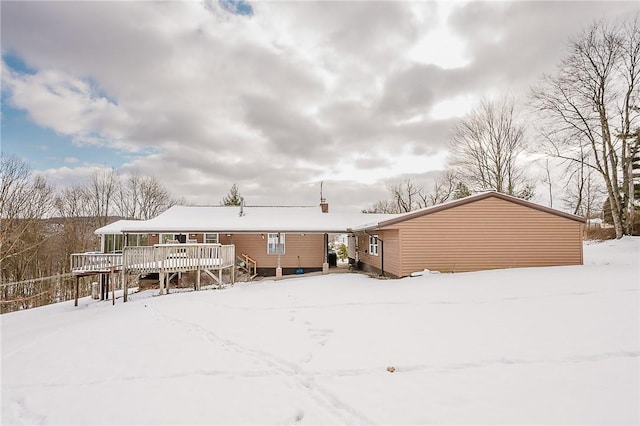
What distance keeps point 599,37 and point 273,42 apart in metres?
20.6

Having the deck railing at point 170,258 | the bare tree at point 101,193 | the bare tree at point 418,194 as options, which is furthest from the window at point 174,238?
the bare tree at point 418,194

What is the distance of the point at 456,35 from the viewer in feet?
46.3

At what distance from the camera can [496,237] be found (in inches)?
549

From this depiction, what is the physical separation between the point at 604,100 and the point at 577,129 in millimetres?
2089

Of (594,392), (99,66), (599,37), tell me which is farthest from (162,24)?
(599,37)

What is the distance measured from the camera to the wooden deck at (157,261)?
43.3 ft

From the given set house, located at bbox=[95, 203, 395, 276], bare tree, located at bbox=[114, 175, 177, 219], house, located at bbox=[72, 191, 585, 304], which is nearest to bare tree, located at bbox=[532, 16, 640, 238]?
house, located at bbox=[72, 191, 585, 304]

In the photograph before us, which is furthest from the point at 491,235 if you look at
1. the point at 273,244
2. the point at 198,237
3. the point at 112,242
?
the point at 112,242

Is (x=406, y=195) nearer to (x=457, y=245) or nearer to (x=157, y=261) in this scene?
(x=457, y=245)

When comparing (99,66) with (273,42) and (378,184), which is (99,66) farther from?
(378,184)

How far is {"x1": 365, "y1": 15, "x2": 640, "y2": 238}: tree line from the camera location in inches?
773

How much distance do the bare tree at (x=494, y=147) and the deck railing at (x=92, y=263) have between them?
2742cm

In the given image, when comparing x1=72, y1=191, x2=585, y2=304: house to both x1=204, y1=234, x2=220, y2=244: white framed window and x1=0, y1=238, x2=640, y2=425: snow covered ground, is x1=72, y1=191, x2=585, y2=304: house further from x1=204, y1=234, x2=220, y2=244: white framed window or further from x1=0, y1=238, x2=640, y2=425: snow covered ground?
x1=204, y1=234, x2=220, y2=244: white framed window

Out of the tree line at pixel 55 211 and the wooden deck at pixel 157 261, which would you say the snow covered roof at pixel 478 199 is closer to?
the wooden deck at pixel 157 261
